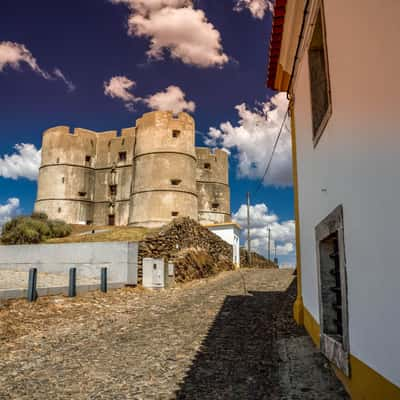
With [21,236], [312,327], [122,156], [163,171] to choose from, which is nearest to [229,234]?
[163,171]

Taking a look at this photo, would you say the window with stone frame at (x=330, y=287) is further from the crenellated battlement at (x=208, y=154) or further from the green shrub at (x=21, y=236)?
the crenellated battlement at (x=208, y=154)

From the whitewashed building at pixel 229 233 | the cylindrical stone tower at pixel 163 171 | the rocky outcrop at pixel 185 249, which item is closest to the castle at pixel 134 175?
the cylindrical stone tower at pixel 163 171

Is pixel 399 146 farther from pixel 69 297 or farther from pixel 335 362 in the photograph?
pixel 69 297

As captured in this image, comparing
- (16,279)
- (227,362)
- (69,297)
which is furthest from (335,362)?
(16,279)

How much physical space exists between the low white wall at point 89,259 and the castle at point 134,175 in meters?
17.4

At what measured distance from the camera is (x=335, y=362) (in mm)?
4094

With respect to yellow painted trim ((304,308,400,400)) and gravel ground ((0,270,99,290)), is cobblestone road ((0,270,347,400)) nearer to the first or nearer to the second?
yellow painted trim ((304,308,400,400))

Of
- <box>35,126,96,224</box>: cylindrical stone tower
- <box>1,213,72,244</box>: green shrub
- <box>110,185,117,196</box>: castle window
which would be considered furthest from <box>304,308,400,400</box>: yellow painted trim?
<box>110,185,117,196</box>: castle window

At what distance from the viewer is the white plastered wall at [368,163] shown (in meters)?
2.53

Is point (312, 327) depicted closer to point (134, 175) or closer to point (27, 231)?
point (27, 231)

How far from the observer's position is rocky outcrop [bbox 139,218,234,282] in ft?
48.0

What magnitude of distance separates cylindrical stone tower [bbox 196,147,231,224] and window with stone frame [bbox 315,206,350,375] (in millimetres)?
34843

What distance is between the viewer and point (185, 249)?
16.6m

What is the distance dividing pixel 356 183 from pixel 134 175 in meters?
31.7
